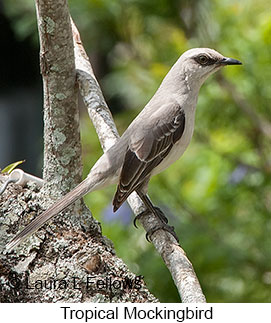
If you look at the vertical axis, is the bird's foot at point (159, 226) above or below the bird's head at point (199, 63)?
below

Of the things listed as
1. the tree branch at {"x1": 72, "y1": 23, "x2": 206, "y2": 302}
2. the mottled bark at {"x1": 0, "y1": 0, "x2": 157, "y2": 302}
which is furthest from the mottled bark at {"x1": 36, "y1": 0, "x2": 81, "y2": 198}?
the tree branch at {"x1": 72, "y1": 23, "x2": 206, "y2": 302}

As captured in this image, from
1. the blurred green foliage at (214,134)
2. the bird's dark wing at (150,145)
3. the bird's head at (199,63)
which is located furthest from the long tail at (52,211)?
the blurred green foliage at (214,134)

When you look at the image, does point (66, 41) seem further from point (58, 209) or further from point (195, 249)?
point (195, 249)

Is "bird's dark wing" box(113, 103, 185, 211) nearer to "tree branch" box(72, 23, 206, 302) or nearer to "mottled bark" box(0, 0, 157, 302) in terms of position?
"tree branch" box(72, 23, 206, 302)

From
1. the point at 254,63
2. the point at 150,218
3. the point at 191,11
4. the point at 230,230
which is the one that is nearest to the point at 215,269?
the point at 230,230

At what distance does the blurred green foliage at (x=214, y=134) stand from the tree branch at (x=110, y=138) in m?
0.78

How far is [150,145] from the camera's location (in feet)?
11.5

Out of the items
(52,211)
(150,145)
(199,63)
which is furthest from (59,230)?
(199,63)

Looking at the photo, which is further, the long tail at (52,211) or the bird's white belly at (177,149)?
the bird's white belly at (177,149)

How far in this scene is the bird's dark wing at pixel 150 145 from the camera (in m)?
3.40

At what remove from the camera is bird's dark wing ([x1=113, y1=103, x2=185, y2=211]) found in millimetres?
3402

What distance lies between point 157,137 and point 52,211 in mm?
976

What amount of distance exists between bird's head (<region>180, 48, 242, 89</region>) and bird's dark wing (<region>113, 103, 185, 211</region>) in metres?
0.25

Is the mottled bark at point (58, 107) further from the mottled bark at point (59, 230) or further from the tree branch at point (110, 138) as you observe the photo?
the tree branch at point (110, 138)
